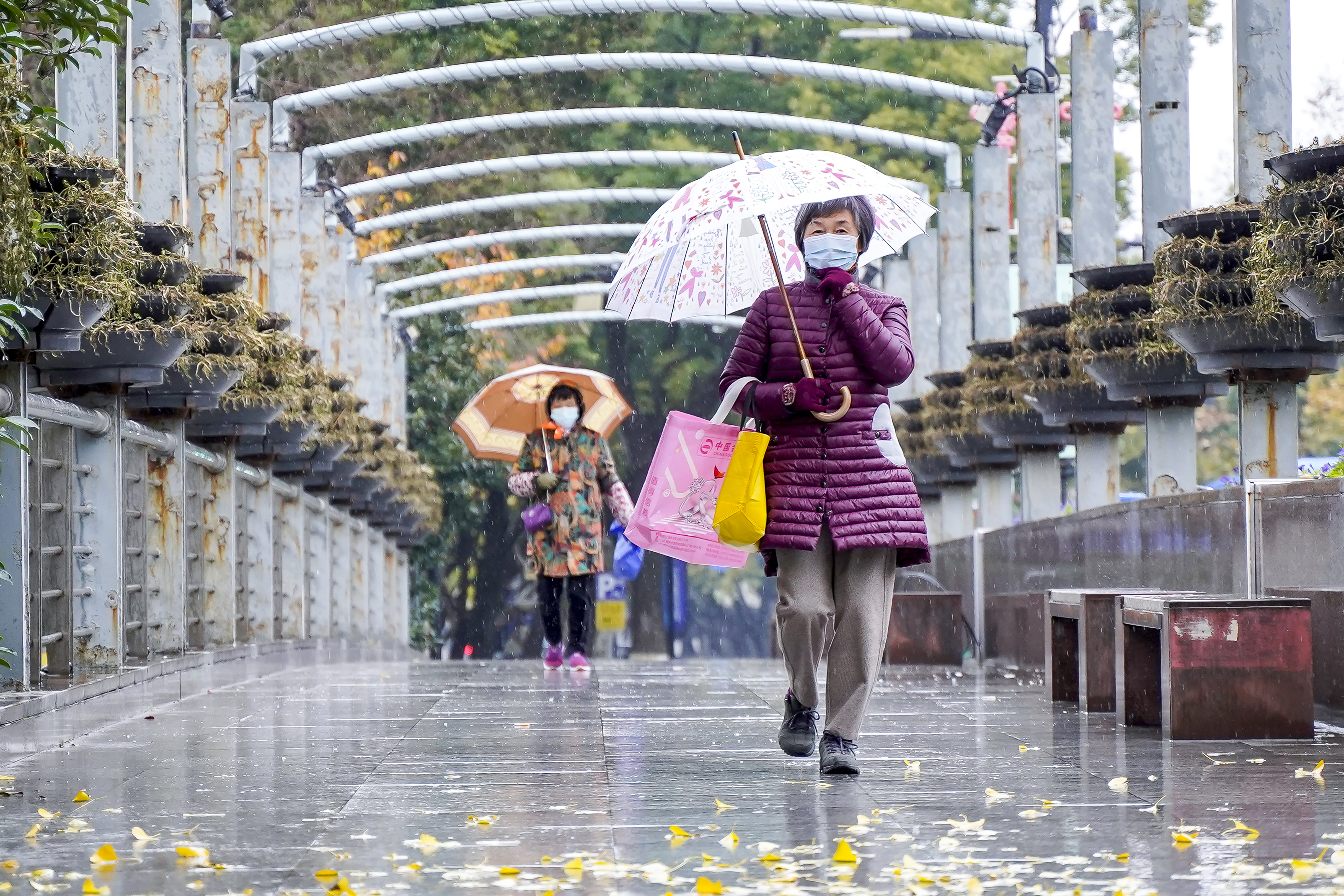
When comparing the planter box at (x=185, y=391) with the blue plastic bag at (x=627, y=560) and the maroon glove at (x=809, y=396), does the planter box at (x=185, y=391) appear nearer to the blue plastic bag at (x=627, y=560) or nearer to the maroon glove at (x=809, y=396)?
the blue plastic bag at (x=627, y=560)

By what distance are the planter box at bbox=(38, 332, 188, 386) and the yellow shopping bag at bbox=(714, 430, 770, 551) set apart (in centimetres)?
500

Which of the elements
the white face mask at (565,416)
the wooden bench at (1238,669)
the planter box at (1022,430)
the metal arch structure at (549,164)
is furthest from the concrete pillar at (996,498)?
the wooden bench at (1238,669)

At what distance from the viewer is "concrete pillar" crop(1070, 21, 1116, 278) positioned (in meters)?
16.2

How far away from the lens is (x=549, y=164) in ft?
70.5

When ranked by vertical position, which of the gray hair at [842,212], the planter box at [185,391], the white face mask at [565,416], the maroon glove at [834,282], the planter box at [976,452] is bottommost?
the planter box at [976,452]

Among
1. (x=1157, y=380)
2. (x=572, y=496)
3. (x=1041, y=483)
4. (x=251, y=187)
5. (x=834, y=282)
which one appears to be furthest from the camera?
(x=251, y=187)

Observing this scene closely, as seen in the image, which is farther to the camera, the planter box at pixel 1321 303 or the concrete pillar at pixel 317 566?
the concrete pillar at pixel 317 566

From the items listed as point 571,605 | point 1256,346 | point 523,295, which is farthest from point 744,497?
point 523,295

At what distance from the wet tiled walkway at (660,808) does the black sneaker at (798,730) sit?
68mm

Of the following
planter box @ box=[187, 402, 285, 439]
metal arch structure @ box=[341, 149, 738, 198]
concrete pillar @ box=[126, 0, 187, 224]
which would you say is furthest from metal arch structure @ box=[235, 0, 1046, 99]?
planter box @ box=[187, 402, 285, 439]

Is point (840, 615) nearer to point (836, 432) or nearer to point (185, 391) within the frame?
point (836, 432)

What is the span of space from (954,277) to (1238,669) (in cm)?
1668

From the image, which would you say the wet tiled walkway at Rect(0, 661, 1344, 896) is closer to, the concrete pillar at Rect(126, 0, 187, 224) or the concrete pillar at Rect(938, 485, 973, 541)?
the concrete pillar at Rect(126, 0, 187, 224)

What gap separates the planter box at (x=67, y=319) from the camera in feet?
32.4
